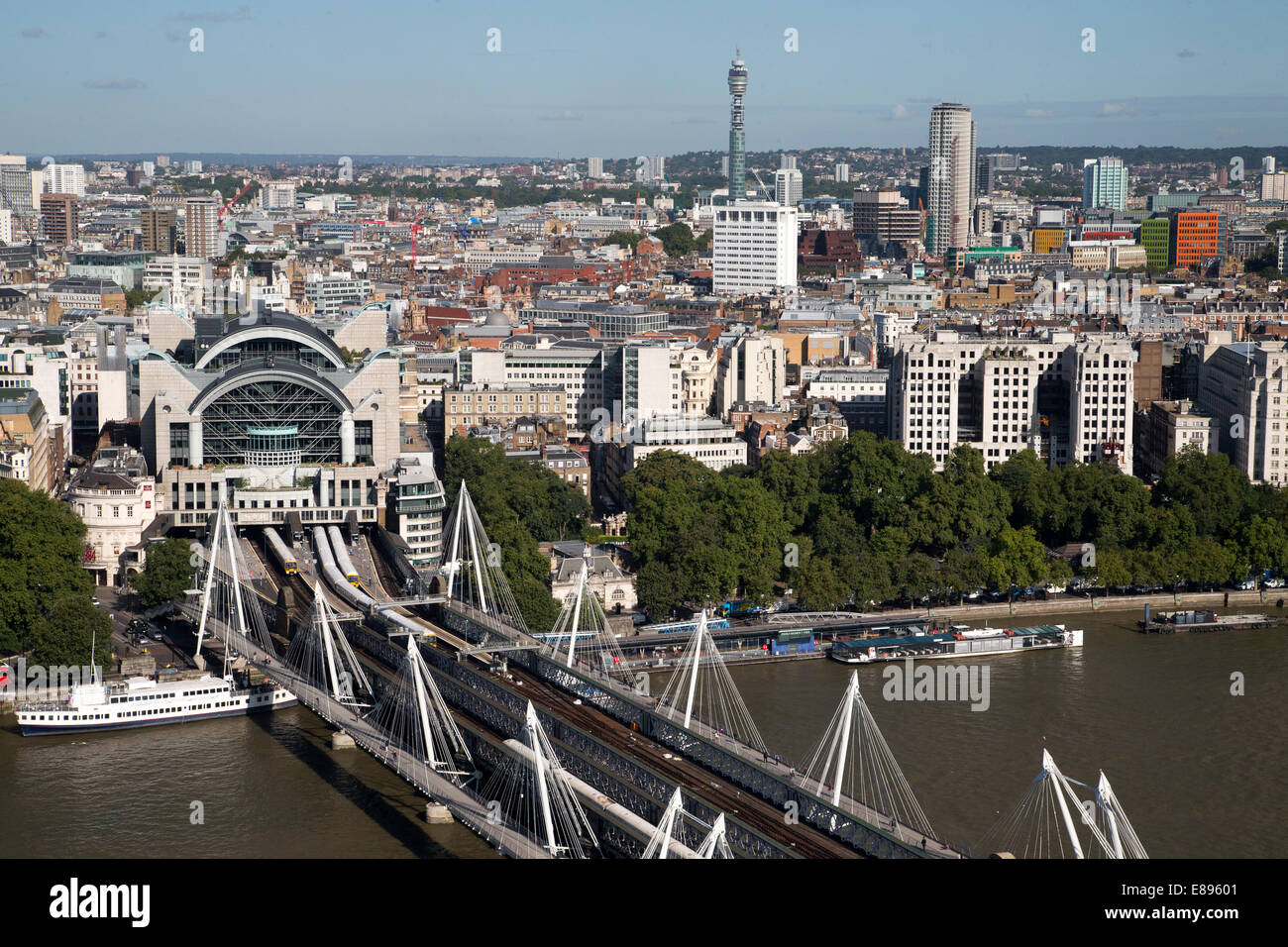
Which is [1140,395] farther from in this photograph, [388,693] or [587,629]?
[388,693]

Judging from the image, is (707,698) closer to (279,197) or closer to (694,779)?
(694,779)

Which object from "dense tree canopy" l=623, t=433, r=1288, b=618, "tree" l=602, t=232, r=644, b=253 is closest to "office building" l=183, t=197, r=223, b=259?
"tree" l=602, t=232, r=644, b=253

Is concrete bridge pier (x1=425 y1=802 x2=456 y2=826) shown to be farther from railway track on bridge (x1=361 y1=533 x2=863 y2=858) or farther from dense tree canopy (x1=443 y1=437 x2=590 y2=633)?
dense tree canopy (x1=443 y1=437 x2=590 y2=633)

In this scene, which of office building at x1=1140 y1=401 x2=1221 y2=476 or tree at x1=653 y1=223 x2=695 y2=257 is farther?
tree at x1=653 y1=223 x2=695 y2=257

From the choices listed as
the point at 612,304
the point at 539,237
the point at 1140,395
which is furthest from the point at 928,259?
the point at 1140,395

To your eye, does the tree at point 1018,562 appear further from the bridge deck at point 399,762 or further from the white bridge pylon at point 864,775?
the bridge deck at point 399,762

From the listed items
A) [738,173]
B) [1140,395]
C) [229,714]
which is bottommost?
[229,714]
